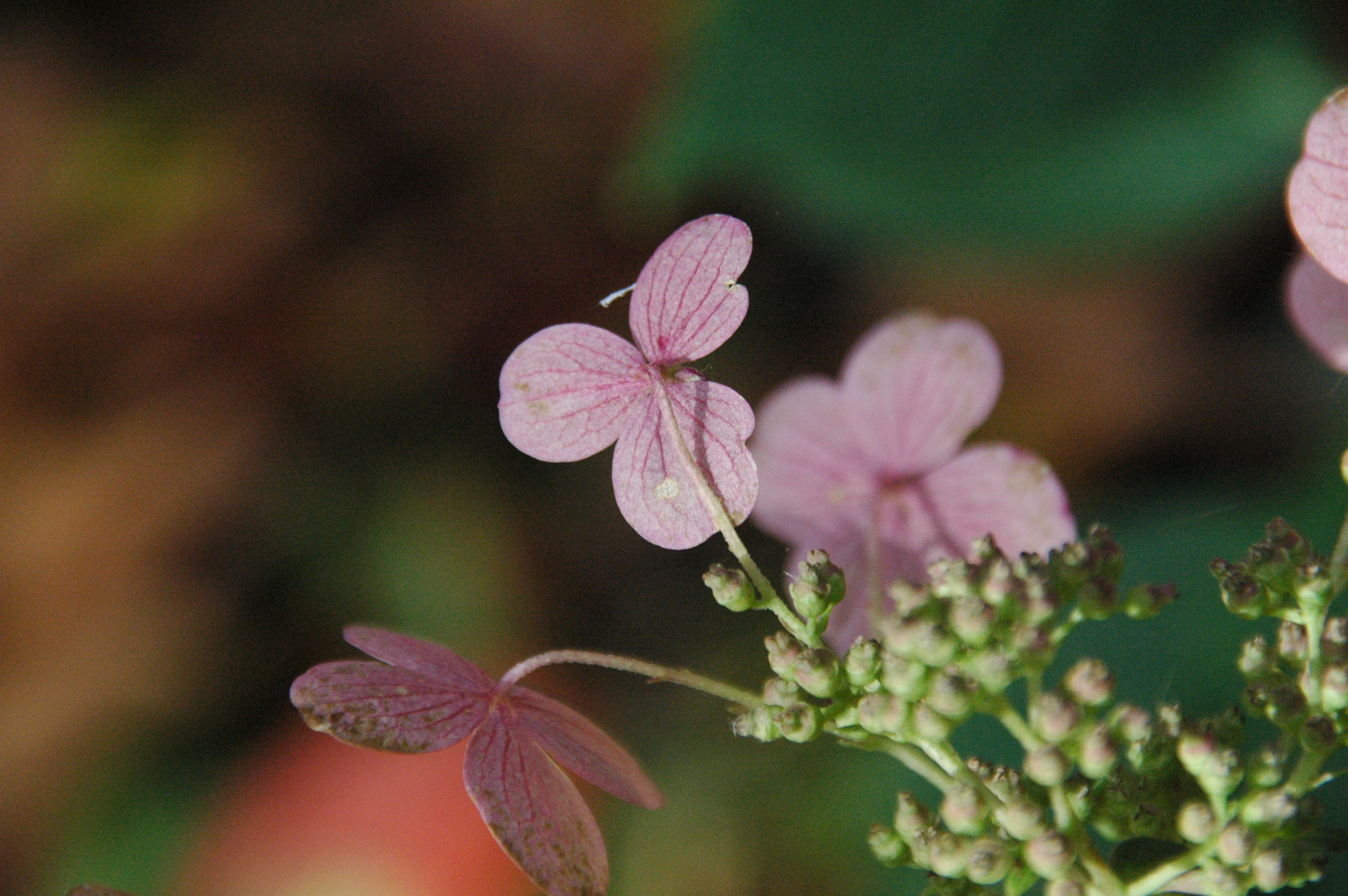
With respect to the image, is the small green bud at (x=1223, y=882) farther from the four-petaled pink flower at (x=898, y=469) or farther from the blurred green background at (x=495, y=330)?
the blurred green background at (x=495, y=330)

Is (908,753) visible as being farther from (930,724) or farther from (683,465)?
(683,465)

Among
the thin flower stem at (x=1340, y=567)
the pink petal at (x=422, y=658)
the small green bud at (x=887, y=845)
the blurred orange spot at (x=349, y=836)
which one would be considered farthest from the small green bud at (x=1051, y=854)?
the blurred orange spot at (x=349, y=836)

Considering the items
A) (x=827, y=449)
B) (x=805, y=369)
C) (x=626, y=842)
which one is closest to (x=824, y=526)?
(x=827, y=449)

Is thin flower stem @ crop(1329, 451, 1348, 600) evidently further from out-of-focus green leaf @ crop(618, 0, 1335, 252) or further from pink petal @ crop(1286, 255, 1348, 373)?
out-of-focus green leaf @ crop(618, 0, 1335, 252)

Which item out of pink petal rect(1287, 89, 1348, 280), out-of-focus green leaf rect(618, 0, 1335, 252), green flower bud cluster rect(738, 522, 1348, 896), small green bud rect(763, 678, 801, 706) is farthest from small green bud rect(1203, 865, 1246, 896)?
out-of-focus green leaf rect(618, 0, 1335, 252)

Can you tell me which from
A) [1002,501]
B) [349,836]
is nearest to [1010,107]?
[1002,501]

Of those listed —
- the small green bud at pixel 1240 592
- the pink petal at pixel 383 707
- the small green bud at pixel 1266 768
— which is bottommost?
the small green bud at pixel 1266 768

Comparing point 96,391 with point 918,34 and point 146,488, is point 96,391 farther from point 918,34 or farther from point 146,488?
point 918,34
